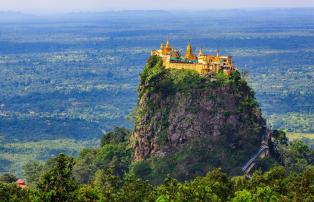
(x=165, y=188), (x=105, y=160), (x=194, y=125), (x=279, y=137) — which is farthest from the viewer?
(x=279, y=137)

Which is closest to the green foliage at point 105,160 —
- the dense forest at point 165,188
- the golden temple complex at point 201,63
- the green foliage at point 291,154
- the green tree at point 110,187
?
the dense forest at point 165,188

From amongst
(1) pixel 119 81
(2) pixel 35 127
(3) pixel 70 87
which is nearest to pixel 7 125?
(2) pixel 35 127

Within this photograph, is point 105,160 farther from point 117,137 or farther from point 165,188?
point 165,188

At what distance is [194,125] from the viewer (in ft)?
208

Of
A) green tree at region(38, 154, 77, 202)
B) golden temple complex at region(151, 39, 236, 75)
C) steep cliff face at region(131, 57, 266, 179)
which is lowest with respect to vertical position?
steep cliff face at region(131, 57, 266, 179)

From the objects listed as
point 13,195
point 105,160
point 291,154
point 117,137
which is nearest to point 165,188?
point 13,195

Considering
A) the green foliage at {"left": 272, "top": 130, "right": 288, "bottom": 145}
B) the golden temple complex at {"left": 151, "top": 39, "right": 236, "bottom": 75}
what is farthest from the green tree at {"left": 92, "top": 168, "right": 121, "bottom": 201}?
the green foliage at {"left": 272, "top": 130, "right": 288, "bottom": 145}

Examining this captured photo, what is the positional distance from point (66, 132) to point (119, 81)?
62761 millimetres

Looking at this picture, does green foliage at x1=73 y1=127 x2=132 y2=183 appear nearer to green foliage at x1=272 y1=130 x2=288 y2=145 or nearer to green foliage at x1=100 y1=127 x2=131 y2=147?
green foliage at x1=100 y1=127 x2=131 y2=147

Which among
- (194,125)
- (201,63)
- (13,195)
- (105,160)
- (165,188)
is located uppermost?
(201,63)

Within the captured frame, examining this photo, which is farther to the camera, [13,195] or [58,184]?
[13,195]

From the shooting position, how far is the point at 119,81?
180250 mm

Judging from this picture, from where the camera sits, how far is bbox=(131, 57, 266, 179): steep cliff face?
2432 inches

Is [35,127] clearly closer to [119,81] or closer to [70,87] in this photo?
[70,87]
